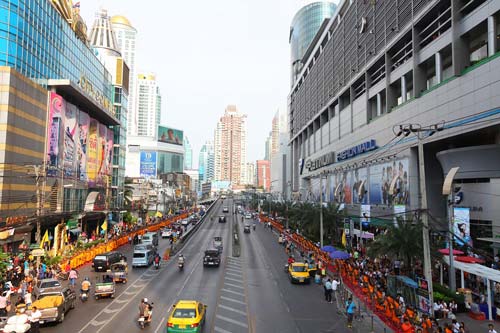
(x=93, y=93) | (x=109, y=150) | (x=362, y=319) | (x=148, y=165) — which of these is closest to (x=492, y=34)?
(x=362, y=319)

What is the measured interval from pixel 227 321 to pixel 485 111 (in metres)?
26.8

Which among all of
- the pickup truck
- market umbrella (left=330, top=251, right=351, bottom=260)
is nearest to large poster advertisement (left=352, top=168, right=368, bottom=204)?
market umbrella (left=330, top=251, right=351, bottom=260)

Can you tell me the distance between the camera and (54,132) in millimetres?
53500

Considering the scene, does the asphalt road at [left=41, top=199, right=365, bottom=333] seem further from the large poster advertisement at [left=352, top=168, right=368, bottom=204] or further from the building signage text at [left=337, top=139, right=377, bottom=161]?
the building signage text at [left=337, top=139, right=377, bottom=161]

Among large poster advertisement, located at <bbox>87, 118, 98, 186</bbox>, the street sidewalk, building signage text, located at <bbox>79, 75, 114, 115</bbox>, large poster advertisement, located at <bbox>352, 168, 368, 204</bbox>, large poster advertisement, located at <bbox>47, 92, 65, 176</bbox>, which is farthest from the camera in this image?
large poster advertisement, located at <bbox>87, 118, 98, 186</bbox>

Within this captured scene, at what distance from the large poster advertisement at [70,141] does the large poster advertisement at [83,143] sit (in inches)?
87.6

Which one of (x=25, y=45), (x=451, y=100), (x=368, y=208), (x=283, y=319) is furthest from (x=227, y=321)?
(x=25, y=45)

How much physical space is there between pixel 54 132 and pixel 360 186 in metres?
43.7

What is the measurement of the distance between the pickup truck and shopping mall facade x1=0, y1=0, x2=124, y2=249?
12.1 m

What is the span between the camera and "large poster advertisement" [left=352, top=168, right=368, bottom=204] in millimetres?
61172

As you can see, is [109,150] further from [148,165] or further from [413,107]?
[413,107]

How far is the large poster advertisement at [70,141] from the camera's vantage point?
58.3m

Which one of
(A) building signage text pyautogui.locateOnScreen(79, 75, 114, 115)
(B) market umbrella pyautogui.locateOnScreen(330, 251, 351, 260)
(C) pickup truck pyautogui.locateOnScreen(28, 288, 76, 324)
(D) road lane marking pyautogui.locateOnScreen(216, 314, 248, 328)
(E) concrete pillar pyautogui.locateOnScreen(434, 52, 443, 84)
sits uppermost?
(A) building signage text pyautogui.locateOnScreen(79, 75, 114, 115)

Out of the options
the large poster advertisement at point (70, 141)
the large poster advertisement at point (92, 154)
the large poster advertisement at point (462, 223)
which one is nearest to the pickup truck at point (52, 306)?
the large poster advertisement at point (462, 223)
